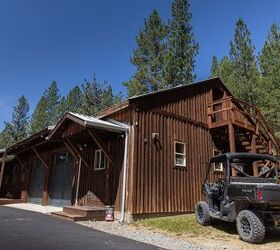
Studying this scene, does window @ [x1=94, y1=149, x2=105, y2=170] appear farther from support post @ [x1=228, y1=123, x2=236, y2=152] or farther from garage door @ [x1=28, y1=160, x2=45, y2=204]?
garage door @ [x1=28, y1=160, x2=45, y2=204]

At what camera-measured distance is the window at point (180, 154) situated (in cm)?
1440

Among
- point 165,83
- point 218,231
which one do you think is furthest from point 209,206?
point 165,83

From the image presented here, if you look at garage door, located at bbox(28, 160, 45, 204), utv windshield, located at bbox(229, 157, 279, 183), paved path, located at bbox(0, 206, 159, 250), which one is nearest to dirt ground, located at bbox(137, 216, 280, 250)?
utv windshield, located at bbox(229, 157, 279, 183)

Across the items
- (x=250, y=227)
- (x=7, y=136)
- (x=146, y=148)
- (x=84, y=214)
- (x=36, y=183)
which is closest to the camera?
(x=250, y=227)

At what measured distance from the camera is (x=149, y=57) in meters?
33.5

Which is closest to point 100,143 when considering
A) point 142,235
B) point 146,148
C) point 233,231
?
point 146,148

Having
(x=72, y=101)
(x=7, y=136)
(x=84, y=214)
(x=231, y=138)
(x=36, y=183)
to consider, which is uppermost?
(x=72, y=101)

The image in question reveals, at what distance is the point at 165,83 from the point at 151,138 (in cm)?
1825

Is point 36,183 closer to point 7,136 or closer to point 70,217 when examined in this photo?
point 70,217

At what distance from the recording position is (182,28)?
105 feet

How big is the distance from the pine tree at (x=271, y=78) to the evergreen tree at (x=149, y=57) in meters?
9.36

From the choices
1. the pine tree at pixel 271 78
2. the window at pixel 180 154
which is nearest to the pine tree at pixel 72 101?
the pine tree at pixel 271 78

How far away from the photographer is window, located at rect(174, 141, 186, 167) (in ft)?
47.2

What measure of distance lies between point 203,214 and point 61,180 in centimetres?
984
